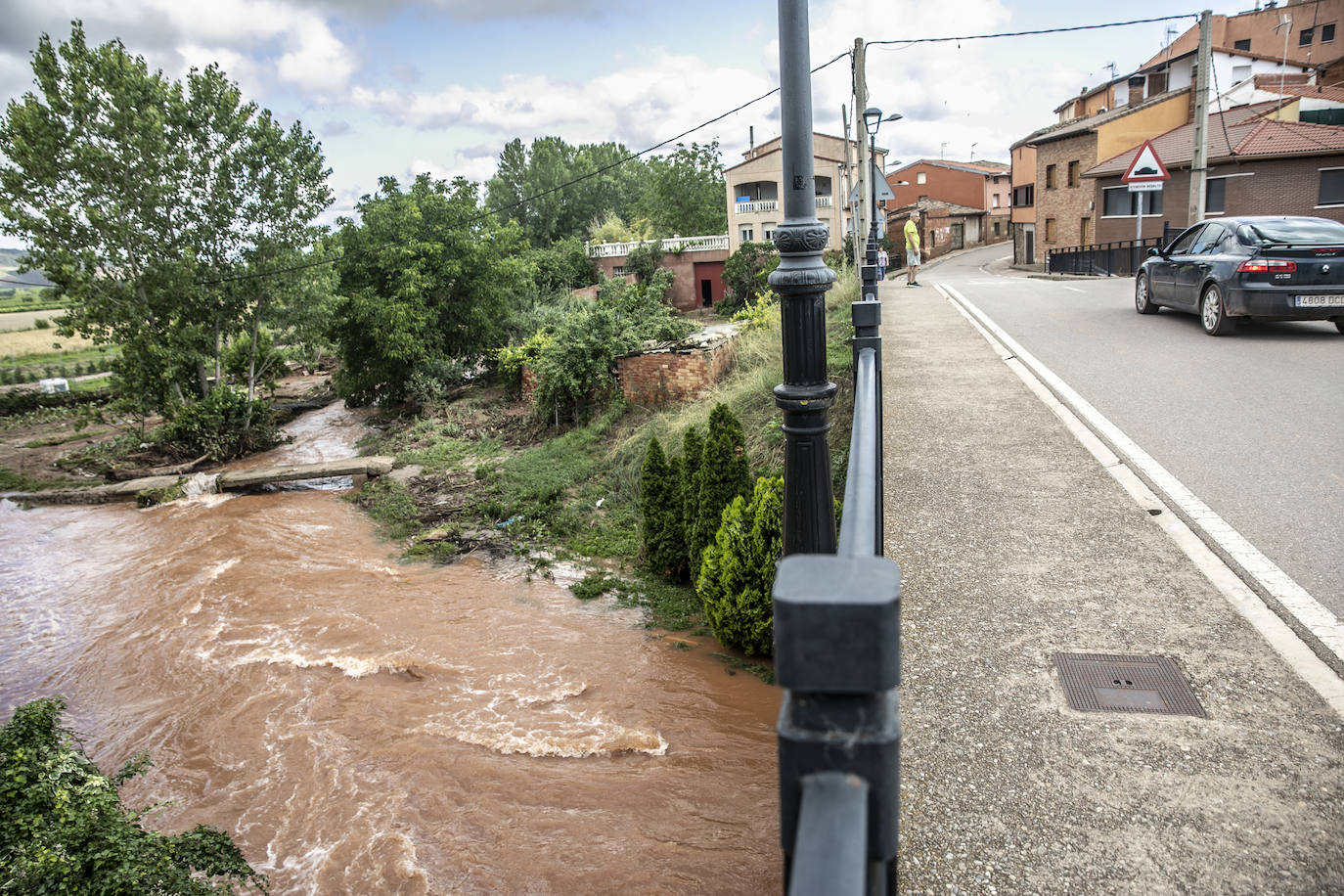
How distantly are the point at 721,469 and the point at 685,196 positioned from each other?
59022 mm

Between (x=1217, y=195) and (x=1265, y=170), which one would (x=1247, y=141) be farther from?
(x=1217, y=195)

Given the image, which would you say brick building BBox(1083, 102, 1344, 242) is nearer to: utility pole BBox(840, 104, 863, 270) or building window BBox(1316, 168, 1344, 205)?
building window BBox(1316, 168, 1344, 205)

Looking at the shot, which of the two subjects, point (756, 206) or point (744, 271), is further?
point (756, 206)

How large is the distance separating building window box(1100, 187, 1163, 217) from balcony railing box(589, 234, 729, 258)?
66.1 ft

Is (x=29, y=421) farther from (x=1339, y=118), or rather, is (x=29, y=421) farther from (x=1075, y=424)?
(x=1339, y=118)

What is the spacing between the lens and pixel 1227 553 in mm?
4699

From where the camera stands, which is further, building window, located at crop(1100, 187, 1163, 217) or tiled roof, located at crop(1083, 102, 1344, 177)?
building window, located at crop(1100, 187, 1163, 217)

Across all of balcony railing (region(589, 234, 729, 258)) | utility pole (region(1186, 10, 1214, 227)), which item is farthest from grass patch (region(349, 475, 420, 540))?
balcony railing (region(589, 234, 729, 258))

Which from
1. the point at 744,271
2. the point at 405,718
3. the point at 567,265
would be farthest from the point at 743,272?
the point at 405,718

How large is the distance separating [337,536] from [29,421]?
22903 mm

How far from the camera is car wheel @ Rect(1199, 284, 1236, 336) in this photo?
11.2 meters

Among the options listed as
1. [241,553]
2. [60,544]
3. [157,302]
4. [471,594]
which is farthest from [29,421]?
[471,594]

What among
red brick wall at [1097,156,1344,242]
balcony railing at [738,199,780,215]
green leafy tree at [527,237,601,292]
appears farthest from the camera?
balcony railing at [738,199,780,215]

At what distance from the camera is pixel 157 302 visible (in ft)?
70.7
